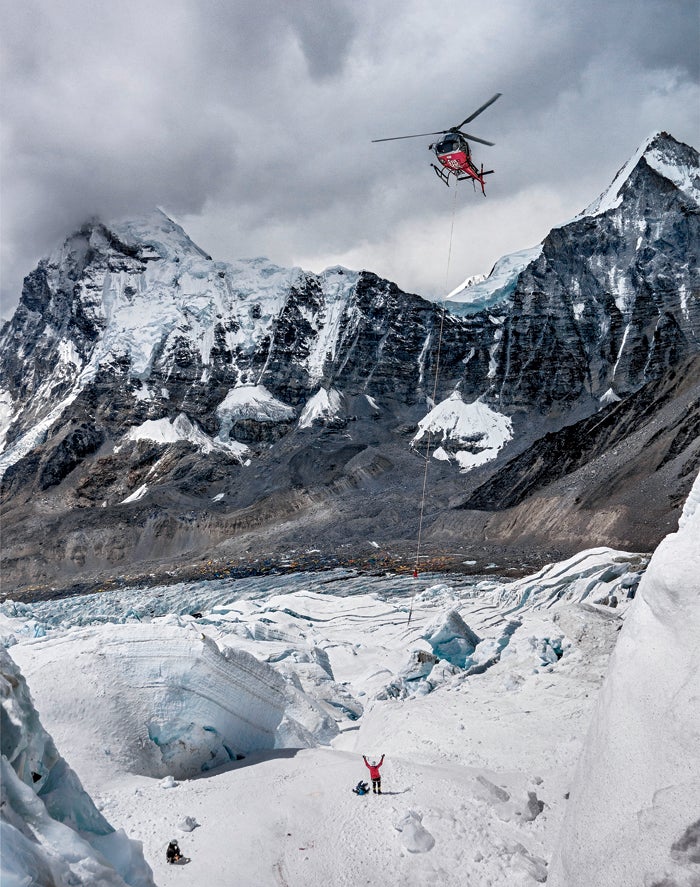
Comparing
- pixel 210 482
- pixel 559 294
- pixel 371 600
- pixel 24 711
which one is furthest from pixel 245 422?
pixel 24 711

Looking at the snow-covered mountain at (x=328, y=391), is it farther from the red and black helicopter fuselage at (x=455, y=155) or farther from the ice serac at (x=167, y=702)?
the ice serac at (x=167, y=702)

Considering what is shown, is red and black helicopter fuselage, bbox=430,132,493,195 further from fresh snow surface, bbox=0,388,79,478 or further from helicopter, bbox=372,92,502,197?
fresh snow surface, bbox=0,388,79,478

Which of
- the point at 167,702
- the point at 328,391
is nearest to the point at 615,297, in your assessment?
the point at 328,391

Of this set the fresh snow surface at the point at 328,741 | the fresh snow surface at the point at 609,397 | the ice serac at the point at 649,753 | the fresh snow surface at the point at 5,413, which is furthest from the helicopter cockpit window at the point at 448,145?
the fresh snow surface at the point at 5,413

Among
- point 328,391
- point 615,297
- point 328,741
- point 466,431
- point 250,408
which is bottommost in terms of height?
point 328,741

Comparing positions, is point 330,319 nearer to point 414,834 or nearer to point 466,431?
point 466,431

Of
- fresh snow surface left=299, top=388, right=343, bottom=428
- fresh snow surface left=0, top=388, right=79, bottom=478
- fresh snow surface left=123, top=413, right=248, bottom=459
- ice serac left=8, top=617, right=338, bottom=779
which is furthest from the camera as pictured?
fresh snow surface left=0, top=388, right=79, bottom=478

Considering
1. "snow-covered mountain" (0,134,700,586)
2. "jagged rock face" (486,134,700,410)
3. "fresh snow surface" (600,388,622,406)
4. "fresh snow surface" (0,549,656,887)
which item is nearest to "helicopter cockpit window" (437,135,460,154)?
"fresh snow surface" (0,549,656,887)
